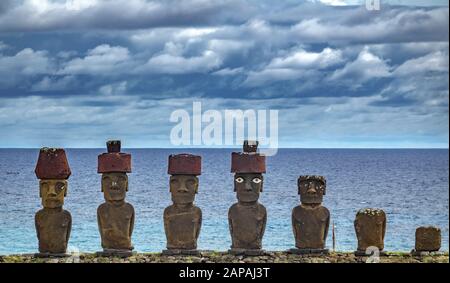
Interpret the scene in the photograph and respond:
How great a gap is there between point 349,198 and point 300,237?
Result: 168 ft

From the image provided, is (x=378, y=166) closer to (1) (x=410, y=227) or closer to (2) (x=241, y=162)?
(1) (x=410, y=227)

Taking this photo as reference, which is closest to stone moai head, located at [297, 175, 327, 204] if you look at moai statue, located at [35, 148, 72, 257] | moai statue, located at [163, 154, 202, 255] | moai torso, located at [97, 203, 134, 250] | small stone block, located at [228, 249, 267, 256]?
small stone block, located at [228, 249, 267, 256]

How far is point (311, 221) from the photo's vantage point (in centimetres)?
2419

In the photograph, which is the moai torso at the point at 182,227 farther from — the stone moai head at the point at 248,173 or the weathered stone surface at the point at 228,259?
the stone moai head at the point at 248,173

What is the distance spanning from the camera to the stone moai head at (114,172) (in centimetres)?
2386

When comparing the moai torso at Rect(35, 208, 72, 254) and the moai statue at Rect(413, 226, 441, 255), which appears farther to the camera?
the moai statue at Rect(413, 226, 441, 255)

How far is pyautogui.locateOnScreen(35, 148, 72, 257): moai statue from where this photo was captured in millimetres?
23859

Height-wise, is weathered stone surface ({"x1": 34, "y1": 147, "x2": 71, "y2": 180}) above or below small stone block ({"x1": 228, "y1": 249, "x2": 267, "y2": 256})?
above

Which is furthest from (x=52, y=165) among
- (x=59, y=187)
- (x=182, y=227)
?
(x=182, y=227)

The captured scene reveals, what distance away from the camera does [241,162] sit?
24.1 m

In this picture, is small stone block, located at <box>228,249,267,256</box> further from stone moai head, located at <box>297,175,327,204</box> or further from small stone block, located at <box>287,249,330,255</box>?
stone moai head, located at <box>297,175,327,204</box>

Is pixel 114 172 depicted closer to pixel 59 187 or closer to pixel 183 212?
pixel 59 187
